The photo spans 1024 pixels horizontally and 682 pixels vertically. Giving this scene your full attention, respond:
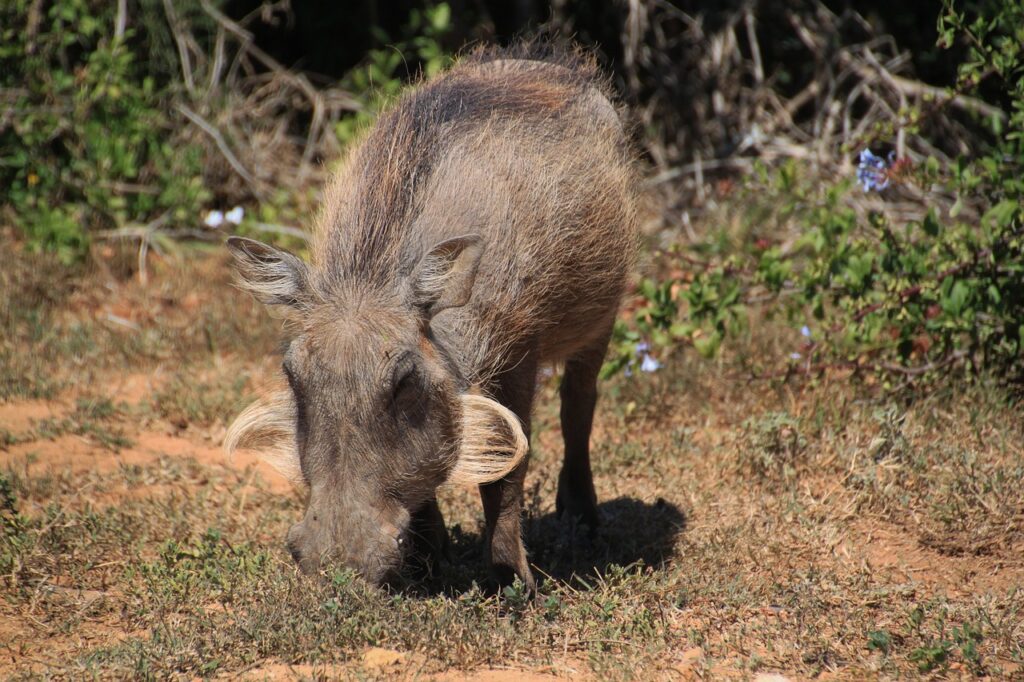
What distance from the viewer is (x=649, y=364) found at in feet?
16.2

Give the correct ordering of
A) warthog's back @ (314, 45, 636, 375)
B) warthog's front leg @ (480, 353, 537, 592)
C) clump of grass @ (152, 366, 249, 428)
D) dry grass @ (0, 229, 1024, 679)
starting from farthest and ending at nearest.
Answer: clump of grass @ (152, 366, 249, 428) < warthog's front leg @ (480, 353, 537, 592) < warthog's back @ (314, 45, 636, 375) < dry grass @ (0, 229, 1024, 679)

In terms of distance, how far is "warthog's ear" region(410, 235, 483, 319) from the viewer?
3088mm

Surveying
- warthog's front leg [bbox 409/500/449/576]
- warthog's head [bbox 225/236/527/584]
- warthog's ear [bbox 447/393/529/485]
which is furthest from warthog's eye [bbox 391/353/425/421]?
warthog's front leg [bbox 409/500/449/576]

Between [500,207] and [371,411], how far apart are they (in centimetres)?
83

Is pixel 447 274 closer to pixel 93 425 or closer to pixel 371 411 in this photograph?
pixel 371 411

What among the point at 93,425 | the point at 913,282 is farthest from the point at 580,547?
the point at 93,425

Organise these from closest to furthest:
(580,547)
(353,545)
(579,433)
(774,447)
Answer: (353,545) < (580,547) < (579,433) < (774,447)

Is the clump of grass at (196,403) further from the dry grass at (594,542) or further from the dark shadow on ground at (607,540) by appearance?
the dark shadow on ground at (607,540)

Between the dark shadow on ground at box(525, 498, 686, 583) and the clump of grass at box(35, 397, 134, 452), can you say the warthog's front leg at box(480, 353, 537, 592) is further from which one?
the clump of grass at box(35, 397, 134, 452)

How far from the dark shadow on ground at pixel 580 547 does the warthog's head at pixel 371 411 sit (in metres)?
0.59

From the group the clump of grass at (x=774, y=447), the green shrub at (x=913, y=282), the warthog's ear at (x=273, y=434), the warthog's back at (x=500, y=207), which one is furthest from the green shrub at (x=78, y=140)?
the clump of grass at (x=774, y=447)

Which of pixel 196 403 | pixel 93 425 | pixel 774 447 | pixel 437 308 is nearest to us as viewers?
pixel 437 308

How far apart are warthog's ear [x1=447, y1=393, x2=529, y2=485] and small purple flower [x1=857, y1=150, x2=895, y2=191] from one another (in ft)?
7.67

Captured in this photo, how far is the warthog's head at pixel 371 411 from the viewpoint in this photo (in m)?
2.96
